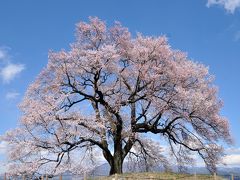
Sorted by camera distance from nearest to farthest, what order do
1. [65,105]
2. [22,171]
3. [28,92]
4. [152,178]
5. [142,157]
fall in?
[152,178] < [22,171] < [65,105] < [28,92] < [142,157]

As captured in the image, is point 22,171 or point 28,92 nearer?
point 22,171

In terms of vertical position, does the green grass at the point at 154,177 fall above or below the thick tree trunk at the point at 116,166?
below

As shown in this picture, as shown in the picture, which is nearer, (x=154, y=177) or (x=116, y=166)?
(x=154, y=177)

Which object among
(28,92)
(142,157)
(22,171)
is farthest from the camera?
(142,157)

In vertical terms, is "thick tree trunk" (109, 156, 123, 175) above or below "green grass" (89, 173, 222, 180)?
above

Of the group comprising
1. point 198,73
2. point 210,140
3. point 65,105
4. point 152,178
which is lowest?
point 152,178

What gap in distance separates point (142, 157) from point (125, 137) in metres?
5.91

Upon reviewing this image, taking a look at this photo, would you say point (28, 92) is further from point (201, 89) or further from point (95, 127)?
point (201, 89)

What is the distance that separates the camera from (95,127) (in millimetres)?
31859

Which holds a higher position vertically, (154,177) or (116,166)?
(116,166)

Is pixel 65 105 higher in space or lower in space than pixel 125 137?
higher

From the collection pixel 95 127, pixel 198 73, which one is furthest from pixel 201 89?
pixel 95 127

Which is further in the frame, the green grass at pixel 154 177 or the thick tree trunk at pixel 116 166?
the thick tree trunk at pixel 116 166

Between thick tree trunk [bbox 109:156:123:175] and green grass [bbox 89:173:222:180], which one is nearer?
green grass [bbox 89:173:222:180]
